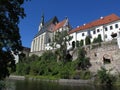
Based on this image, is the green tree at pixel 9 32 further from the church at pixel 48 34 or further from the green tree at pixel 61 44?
the church at pixel 48 34

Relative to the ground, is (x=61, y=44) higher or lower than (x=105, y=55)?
higher

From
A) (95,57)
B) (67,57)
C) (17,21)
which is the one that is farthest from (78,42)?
(17,21)

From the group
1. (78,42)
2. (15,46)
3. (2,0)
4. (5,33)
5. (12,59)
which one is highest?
(78,42)

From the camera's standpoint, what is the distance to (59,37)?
51.8 meters

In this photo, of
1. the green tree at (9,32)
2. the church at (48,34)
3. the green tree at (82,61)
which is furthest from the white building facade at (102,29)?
the green tree at (9,32)

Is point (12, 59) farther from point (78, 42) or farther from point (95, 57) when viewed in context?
point (78, 42)

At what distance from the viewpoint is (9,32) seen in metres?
10.6

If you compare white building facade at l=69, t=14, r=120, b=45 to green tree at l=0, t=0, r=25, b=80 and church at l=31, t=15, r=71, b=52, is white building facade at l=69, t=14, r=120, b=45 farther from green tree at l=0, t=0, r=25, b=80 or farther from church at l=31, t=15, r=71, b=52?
green tree at l=0, t=0, r=25, b=80

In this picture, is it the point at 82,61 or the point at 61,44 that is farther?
the point at 61,44

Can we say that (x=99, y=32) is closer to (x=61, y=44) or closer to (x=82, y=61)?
(x=61, y=44)

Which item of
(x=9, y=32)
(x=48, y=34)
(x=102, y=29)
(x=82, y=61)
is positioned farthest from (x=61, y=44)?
(x=9, y=32)

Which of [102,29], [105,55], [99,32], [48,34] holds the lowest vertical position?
[105,55]

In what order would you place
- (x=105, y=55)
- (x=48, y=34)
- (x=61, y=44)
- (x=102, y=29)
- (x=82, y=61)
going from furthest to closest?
1. (x=48, y=34)
2. (x=102, y=29)
3. (x=61, y=44)
4. (x=82, y=61)
5. (x=105, y=55)

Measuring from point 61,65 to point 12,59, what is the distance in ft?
126
